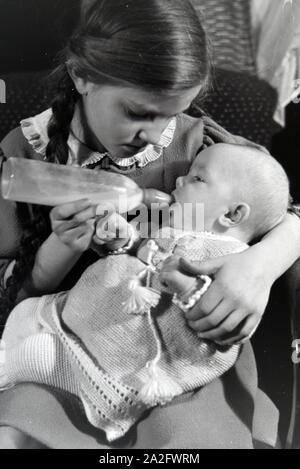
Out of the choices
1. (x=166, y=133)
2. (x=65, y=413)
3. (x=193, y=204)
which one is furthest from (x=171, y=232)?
(x=65, y=413)

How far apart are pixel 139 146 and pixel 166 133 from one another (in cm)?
6

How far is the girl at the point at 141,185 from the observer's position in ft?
2.14

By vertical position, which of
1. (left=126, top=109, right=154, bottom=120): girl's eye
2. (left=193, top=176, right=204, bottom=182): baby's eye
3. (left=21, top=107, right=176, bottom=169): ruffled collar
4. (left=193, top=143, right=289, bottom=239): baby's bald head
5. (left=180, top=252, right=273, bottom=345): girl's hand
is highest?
(left=126, top=109, right=154, bottom=120): girl's eye

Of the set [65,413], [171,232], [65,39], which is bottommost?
[65,413]

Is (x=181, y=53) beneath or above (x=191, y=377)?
above

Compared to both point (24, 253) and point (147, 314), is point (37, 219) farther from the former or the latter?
point (147, 314)

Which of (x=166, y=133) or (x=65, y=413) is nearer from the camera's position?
(x=65, y=413)

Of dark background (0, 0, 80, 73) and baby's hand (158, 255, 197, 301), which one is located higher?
dark background (0, 0, 80, 73)

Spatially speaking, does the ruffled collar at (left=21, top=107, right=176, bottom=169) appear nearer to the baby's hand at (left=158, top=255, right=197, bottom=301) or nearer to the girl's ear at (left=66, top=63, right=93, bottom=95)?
the girl's ear at (left=66, top=63, right=93, bottom=95)

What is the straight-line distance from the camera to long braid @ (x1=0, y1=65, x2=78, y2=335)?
0.74 meters

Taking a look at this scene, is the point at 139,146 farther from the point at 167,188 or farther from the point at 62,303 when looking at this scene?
the point at 62,303

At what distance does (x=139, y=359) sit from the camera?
67 cm

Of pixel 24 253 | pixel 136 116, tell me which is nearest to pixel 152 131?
pixel 136 116

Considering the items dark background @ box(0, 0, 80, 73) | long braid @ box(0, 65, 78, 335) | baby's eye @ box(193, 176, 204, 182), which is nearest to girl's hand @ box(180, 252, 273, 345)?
baby's eye @ box(193, 176, 204, 182)
